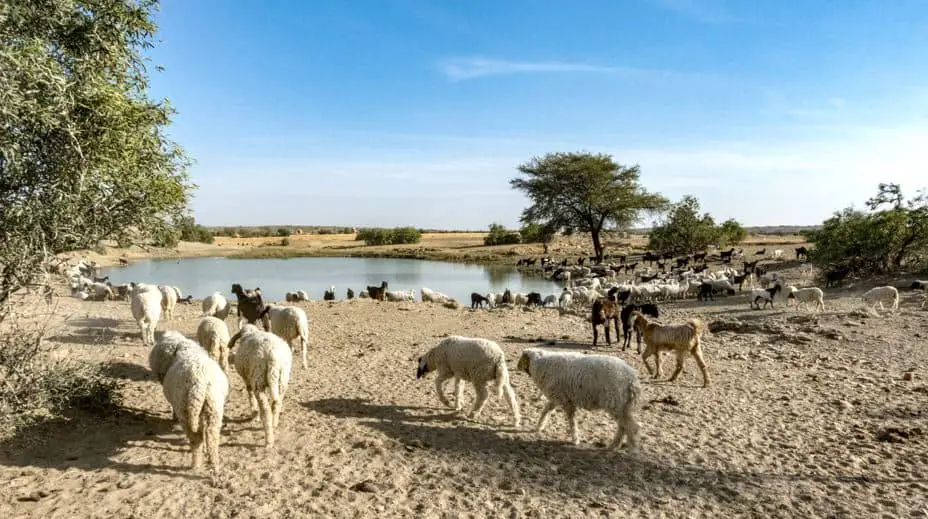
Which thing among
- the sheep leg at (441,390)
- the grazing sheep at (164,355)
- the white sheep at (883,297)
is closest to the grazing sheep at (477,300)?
the white sheep at (883,297)

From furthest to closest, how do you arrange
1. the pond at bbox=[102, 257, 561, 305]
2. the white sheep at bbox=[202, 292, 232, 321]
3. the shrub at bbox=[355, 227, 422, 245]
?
the shrub at bbox=[355, 227, 422, 245] < the pond at bbox=[102, 257, 561, 305] < the white sheep at bbox=[202, 292, 232, 321]

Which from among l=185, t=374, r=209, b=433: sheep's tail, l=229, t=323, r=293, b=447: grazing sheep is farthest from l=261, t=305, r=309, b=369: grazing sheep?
l=185, t=374, r=209, b=433: sheep's tail

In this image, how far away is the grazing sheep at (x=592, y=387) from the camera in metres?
7.07

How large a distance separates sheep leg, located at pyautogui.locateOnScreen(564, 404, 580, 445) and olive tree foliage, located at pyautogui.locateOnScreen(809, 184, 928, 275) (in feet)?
85.7

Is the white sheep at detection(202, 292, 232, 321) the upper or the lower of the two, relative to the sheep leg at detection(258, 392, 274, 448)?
upper

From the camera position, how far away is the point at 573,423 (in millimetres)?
7480

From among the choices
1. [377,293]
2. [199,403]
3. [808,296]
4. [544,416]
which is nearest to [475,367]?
[544,416]

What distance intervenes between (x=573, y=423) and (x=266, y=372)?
14.3 ft

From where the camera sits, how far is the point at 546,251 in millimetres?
62719

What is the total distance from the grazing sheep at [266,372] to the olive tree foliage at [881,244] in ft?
95.6

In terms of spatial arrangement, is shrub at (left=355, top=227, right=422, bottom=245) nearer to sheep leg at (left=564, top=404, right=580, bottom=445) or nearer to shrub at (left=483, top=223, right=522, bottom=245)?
shrub at (left=483, top=223, right=522, bottom=245)

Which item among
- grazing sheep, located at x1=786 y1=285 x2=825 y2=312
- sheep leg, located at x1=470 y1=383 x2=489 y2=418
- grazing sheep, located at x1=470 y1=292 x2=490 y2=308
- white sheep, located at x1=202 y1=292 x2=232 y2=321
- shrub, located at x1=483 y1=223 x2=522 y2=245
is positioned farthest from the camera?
shrub, located at x1=483 y1=223 x2=522 y2=245

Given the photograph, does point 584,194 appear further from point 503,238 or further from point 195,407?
point 195,407

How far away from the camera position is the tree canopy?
165 ft
